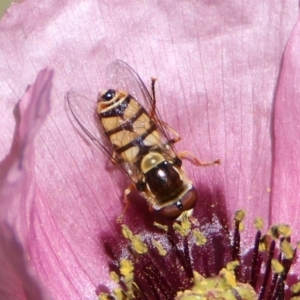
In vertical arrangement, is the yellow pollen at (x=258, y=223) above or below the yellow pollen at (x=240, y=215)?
below

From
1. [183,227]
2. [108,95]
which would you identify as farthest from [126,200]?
[108,95]

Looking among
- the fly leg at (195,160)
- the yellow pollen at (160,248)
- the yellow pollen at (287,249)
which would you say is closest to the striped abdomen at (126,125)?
the fly leg at (195,160)

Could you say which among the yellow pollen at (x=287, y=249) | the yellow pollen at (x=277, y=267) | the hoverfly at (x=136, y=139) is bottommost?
the yellow pollen at (x=277, y=267)

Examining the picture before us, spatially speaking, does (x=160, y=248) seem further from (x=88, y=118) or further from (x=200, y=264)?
(x=88, y=118)

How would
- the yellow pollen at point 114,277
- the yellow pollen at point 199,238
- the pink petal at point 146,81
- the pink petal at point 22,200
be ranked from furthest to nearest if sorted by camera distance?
the yellow pollen at point 199,238 < the yellow pollen at point 114,277 < the pink petal at point 146,81 < the pink petal at point 22,200

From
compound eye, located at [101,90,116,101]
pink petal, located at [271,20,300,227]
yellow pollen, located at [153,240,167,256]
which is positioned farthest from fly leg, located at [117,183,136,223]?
pink petal, located at [271,20,300,227]

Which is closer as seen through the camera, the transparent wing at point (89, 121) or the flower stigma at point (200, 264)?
the transparent wing at point (89, 121)

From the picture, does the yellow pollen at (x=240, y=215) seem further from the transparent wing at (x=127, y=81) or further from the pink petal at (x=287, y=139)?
the transparent wing at (x=127, y=81)
